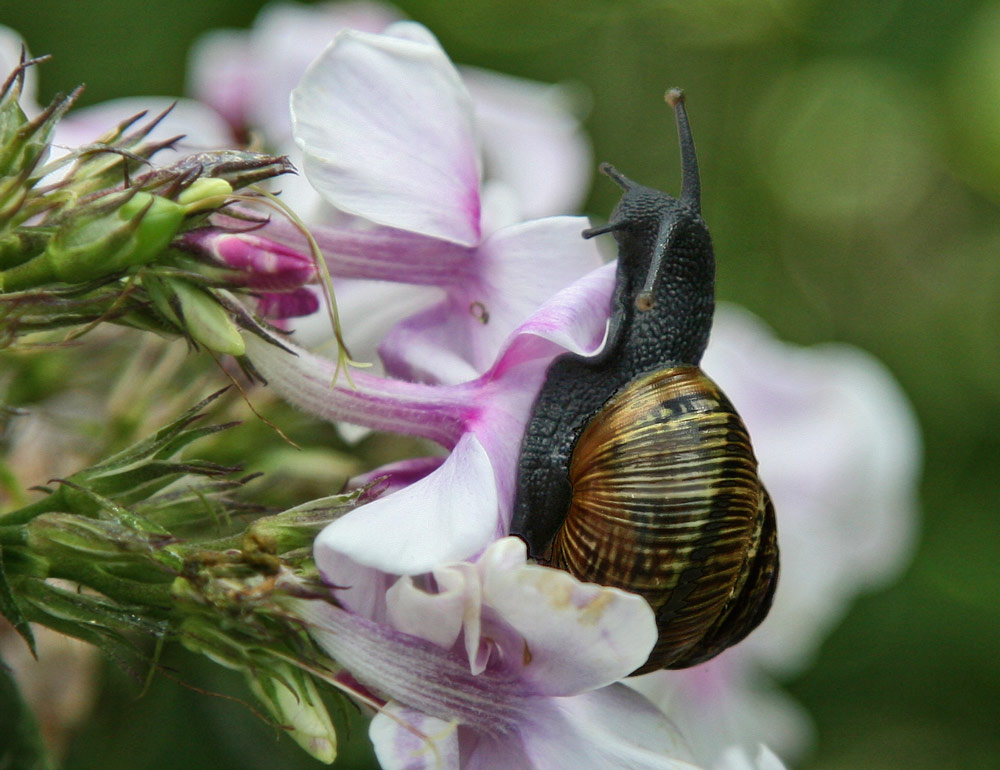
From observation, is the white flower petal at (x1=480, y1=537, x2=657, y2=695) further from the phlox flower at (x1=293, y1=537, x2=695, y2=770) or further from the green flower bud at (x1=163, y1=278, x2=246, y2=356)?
the green flower bud at (x1=163, y1=278, x2=246, y2=356)

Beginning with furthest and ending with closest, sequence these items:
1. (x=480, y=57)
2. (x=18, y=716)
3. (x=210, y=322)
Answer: (x=480, y=57) < (x=18, y=716) < (x=210, y=322)

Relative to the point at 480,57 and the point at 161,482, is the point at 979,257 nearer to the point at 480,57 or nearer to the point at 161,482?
the point at 480,57

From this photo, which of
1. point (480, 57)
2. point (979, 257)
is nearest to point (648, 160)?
point (480, 57)

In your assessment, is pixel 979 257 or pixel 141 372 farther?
pixel 979 257

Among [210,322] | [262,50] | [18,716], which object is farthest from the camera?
[262,50]

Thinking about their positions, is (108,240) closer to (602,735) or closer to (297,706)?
(297,706)

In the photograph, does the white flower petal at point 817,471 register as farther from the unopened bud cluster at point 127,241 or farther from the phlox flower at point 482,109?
the unopened bud cluster at point 127,241

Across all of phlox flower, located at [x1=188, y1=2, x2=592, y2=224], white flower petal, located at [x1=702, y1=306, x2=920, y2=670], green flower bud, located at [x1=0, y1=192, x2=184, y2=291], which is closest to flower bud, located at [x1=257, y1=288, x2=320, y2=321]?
green flower bud, located at [x1=0, y1=192, x2=184, y2=291]

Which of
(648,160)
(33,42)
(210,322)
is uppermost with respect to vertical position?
(210,322)
